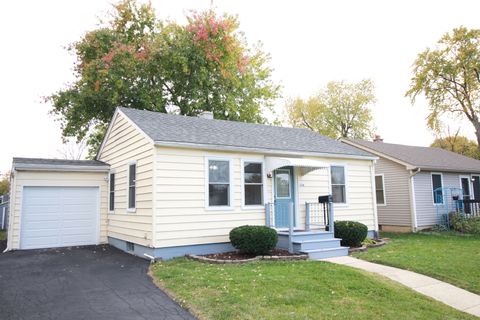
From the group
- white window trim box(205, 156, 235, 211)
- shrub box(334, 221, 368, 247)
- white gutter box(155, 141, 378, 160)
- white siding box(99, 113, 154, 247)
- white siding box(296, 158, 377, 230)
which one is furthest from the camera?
white siding box(296, 158, 377, 230)

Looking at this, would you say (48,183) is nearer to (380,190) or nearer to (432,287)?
(432,287)

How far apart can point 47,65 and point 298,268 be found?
18.3 m

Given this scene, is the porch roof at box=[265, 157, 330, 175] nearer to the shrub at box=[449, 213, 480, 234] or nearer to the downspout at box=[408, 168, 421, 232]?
the downspout at box=[408, 168, 421, 232]

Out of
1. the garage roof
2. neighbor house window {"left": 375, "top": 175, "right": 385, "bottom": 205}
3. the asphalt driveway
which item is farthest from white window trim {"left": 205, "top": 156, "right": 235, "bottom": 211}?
neighbor house window {"left": 375, "top": 175, "right": 385, "bottom": 205}

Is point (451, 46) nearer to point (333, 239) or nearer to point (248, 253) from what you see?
point (333, 239)

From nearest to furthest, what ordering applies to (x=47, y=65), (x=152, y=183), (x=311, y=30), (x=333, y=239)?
(x=152, y=183)
(x=333, y=239)
(x=311, y=30)
(x=47, y=65)

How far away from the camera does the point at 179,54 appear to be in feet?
66.8

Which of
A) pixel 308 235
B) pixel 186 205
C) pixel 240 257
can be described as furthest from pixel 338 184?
pixel 186 205

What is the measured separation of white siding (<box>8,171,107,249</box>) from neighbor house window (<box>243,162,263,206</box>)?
5.60 metres

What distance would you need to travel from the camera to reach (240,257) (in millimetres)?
9062

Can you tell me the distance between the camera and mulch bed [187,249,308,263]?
849cm

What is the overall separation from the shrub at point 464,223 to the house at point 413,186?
0.90 m

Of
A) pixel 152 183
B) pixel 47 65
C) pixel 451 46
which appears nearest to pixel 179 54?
pixel 47 65

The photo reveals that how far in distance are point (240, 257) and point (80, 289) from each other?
4.01m
